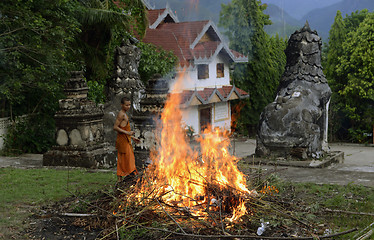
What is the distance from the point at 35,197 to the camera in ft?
30.1

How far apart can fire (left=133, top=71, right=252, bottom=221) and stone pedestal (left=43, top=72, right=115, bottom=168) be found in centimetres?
429

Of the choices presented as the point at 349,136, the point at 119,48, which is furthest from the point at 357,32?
the point at 119,48

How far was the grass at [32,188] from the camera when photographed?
25.5 feet

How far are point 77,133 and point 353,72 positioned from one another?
19.1 meters

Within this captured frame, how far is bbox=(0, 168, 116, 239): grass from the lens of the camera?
7775 mm

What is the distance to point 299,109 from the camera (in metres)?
14.7

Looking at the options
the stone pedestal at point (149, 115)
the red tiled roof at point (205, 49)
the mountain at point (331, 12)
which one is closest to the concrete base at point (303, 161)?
the stone pedestal at point (149, 115)

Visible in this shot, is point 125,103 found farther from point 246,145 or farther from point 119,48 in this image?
point 246,145

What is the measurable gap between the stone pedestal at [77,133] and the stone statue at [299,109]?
4.84 metres

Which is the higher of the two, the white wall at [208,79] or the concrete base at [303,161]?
the white wall at [208,79]

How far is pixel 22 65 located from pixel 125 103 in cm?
824

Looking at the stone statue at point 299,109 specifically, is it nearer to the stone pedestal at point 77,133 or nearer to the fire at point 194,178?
the stone pedestal at point 77,133

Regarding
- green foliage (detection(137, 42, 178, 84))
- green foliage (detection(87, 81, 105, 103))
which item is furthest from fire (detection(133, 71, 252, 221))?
green foliage (detection(137, 42, 178, 84))

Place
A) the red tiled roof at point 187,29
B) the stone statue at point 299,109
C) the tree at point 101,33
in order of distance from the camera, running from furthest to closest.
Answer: the red tiled roof at point 187,29
the tree at point 101,33
the stone statue at point 299,109
